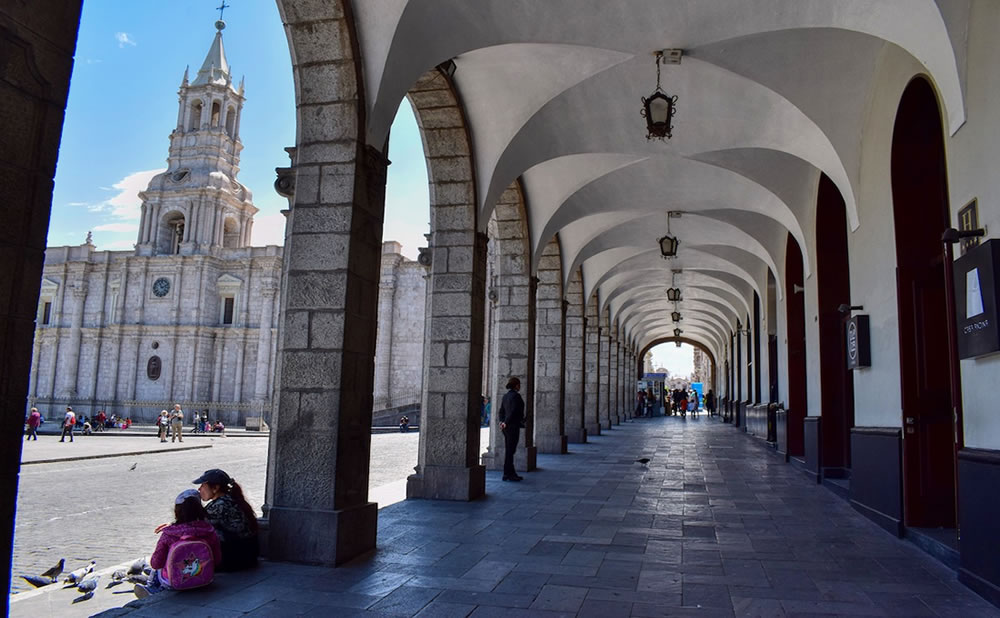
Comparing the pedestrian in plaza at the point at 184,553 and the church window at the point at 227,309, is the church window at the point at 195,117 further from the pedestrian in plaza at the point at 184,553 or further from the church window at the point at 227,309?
the pedestrian in plaza at the point at 184,553

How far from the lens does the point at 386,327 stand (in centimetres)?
3694

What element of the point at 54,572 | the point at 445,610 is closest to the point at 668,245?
the point at 445,610

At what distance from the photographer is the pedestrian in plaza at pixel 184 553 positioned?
4012 millimetres

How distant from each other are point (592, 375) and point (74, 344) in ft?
124

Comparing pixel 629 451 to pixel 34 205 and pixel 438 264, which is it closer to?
pixel 438 264

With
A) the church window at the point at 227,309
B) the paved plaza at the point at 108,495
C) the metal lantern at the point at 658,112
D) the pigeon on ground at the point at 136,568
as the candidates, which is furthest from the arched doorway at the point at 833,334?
the church window at the point at 227,309

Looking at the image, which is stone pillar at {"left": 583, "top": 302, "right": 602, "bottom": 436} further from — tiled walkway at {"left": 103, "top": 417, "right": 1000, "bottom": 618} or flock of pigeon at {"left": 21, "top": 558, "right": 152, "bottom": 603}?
flock of pigeon at {"left": 21, "top": 558, "right": 152, "bottom": 603}

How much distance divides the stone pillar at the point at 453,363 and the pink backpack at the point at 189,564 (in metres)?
3.64

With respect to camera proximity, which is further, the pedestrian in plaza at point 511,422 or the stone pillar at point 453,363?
the pedestrian in plaza at point 511,422

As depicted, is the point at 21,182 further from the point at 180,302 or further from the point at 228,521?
the point at 180,302

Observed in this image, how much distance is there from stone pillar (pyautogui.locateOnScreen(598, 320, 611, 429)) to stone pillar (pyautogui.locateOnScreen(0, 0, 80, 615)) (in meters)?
22.3

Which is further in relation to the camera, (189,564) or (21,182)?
(189,564)

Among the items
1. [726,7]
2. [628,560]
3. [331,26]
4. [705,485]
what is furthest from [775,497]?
[331,26]

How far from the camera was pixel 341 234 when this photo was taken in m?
5.25
